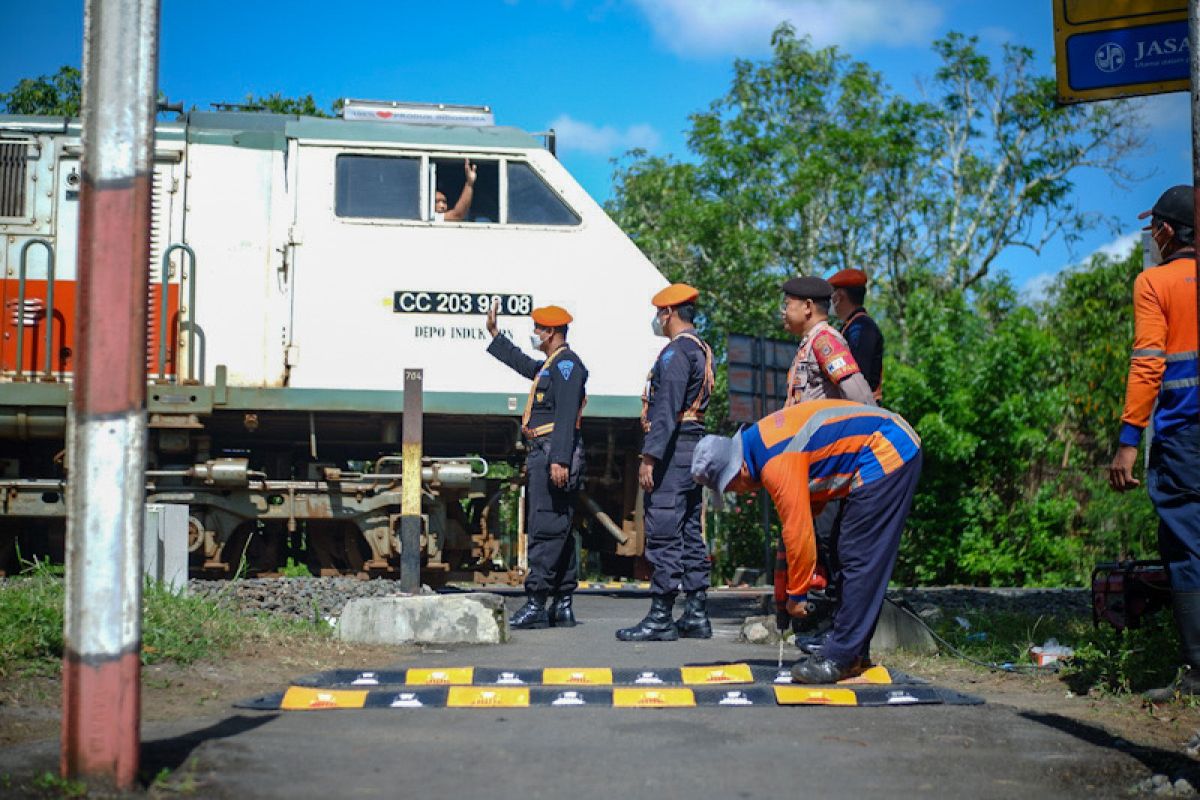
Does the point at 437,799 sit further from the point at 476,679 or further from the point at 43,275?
the point at 43,275

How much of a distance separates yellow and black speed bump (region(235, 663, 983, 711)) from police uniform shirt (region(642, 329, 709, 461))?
67.4 inches

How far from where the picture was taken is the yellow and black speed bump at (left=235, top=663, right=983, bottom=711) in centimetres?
546

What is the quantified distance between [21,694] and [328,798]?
2.14 m

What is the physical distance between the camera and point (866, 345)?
7.68 metres

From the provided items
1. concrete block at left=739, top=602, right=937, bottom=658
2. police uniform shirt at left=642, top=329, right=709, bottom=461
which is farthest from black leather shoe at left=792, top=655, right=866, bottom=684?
police uniform shirt at left=642, top=329, right=709, bottom=461

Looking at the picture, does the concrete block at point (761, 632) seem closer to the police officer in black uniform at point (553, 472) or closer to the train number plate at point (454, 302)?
the police officer in black uniform at point (553, 472)

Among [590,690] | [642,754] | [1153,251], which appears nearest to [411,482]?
[590,690]

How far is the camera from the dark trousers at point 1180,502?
530cm

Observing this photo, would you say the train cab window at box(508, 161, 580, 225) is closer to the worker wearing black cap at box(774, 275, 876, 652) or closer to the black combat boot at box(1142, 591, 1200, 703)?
the worker wearing black cap at box(774, 275, 876, 652)

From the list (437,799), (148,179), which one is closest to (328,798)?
(437,799)

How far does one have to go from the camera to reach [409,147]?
11164mm

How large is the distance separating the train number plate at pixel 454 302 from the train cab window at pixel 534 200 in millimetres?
749

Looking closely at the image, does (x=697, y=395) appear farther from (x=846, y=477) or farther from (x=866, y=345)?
(x=846, y=477)

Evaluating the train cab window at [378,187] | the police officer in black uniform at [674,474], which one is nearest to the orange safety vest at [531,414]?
the police officer in black uniform at [674,474]
